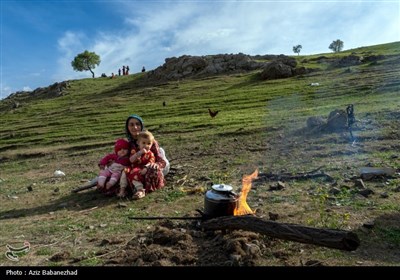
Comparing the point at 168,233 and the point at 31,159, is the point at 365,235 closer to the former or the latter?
the point at 168,233

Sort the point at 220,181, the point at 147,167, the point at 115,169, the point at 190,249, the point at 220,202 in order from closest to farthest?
the point at 190,249 → the point at 220,202 → the point at 147,167 → the point at 115,169 → the point at 220,181

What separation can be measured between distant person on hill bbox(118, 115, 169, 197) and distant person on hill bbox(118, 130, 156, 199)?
0.02 metres

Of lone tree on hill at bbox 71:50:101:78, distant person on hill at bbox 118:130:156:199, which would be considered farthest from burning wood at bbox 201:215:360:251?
lone tree on hill at bbox 71:50:101:78

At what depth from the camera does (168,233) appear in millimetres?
5367

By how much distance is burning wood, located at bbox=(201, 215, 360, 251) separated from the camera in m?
4.02

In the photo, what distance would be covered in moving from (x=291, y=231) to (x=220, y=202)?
1.17 meters

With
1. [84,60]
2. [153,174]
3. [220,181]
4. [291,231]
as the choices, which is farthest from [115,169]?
[84,60]

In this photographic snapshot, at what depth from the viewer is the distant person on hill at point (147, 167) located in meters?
8.25

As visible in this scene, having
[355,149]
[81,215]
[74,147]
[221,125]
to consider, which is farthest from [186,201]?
[74,147]

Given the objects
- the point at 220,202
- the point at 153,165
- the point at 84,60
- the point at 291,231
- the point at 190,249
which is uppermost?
the point at 84,60

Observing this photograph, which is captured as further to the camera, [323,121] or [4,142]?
[4,142]

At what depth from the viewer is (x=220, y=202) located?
538 centimetres

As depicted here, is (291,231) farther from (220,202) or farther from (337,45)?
(337,45)
